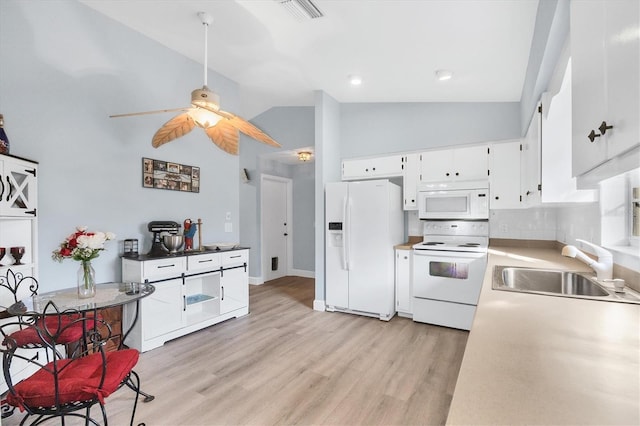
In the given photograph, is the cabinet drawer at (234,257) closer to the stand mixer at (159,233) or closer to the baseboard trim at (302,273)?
the stand mixer at (159,233)

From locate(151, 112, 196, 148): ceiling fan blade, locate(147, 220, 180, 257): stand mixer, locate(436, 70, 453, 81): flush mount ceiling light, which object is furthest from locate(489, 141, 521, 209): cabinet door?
locate(147, 220, 180, 257): stand mixer

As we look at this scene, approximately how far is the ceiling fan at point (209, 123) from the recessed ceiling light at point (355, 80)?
1.63 metres

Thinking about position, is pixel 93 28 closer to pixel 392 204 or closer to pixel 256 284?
pixel 392 204

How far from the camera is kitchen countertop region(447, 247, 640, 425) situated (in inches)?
22.7

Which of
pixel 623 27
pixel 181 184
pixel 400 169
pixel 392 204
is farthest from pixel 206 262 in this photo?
pixel 623 27

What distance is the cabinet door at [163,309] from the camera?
2.91 metres

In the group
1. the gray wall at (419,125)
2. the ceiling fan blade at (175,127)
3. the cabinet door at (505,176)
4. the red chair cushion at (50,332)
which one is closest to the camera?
the red chair cushion at (50,332)

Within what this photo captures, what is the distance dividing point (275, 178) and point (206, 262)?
304 cm

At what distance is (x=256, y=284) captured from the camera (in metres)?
5.79

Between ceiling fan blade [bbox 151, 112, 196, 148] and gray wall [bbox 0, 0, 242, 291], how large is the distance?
0.89 m

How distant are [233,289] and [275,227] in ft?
8.47

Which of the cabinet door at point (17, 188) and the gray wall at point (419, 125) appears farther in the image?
the gray wall at point (419, 125)

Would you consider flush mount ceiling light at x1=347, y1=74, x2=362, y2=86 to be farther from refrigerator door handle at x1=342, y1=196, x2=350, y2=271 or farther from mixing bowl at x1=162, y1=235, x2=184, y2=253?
mixing bowl at x1=162, y1=235, x2=184, y2=253

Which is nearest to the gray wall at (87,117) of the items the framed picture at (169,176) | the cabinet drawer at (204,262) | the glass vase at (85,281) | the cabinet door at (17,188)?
the framed picture at (169,176)
